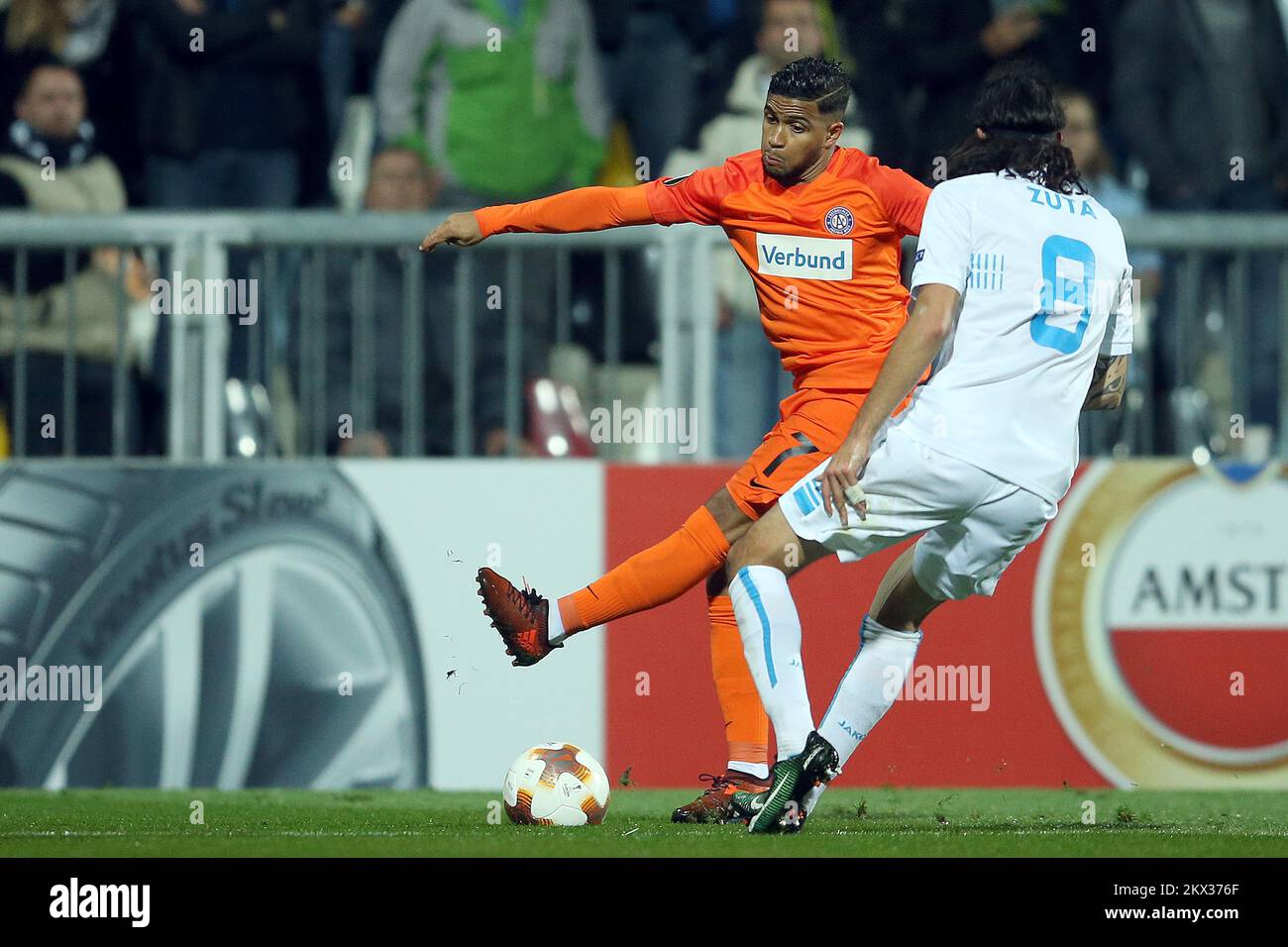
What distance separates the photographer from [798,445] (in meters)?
7.24

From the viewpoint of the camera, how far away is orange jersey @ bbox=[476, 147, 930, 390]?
23.6 feet

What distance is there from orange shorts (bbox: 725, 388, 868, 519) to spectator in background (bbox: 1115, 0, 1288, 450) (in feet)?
13.3

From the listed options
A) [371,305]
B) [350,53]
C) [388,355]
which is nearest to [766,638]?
[388,355]

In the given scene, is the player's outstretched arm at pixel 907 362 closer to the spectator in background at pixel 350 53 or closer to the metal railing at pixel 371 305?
the metal railing at pixel 371 305

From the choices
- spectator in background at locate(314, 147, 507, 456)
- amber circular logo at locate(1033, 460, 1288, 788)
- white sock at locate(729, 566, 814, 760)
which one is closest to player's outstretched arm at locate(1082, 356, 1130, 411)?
white sock at locate(729, 566, 814, 760)

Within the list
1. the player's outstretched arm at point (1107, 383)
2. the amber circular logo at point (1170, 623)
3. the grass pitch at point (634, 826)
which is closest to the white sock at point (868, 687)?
the grass pitch at point (634, 826)

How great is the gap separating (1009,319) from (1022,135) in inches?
22.3

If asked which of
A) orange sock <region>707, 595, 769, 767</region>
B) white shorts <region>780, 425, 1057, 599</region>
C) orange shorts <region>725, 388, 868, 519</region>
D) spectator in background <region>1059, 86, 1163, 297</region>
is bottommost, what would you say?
orange sock <region>707, 595, 769, 767</region>

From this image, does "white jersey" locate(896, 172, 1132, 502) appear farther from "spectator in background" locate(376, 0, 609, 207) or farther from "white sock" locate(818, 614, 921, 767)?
"spectator in background" locate(376, 0, 609, 207)

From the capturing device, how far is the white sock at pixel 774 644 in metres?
6.63

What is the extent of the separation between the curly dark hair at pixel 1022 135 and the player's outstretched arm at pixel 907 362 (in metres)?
0.48
